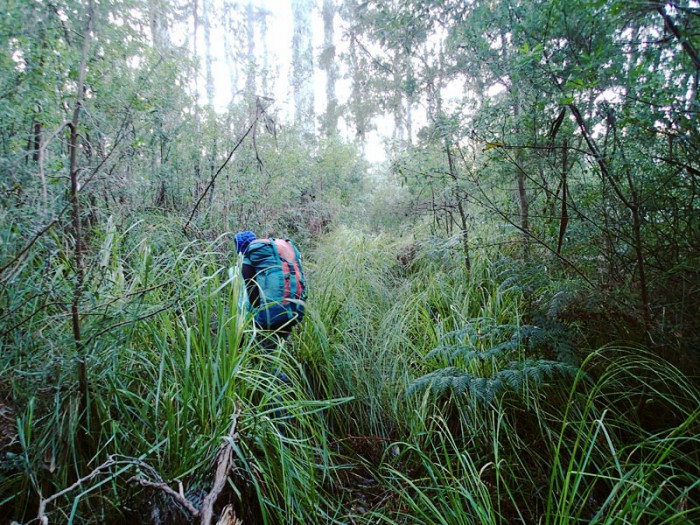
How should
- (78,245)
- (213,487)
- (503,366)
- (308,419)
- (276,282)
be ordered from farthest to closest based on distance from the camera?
1. (276,282)
2. (503,366)
3. (308,419)
4. (78,245)
5. (213,487)

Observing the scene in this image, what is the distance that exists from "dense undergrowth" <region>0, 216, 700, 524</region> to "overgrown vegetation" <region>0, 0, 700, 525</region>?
0.02 meters

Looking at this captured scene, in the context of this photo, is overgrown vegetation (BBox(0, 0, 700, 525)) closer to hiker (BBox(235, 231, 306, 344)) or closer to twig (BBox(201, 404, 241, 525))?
twig (BBox(201, 404, 241, 525))

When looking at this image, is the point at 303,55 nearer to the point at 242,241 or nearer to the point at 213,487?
the point at 242,241

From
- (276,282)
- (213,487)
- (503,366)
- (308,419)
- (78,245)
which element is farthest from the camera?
(276,282)

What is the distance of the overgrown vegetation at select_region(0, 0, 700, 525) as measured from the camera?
164 centimetres

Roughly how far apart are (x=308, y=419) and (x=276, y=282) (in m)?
1.10

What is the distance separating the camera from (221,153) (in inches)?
216

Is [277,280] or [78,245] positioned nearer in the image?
[78,245]

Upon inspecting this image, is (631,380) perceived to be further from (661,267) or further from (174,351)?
(174,351)

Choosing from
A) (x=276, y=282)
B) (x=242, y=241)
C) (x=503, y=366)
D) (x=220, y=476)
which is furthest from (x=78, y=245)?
(x=503, y=366)

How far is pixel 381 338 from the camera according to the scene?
3293mm

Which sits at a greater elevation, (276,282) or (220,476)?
(276,282)

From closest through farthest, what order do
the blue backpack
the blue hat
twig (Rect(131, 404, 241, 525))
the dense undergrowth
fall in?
twig (Rect(131, 404, 241, 525))
the dense undergrowth
the blue backpack
the blue hat

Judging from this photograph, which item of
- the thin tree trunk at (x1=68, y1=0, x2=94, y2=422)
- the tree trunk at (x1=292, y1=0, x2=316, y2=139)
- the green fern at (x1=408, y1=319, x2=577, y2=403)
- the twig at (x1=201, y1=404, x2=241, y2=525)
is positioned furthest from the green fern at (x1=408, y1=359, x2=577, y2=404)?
the tree trunk at (x1=292, y1=0, x2=316, y2=139)
